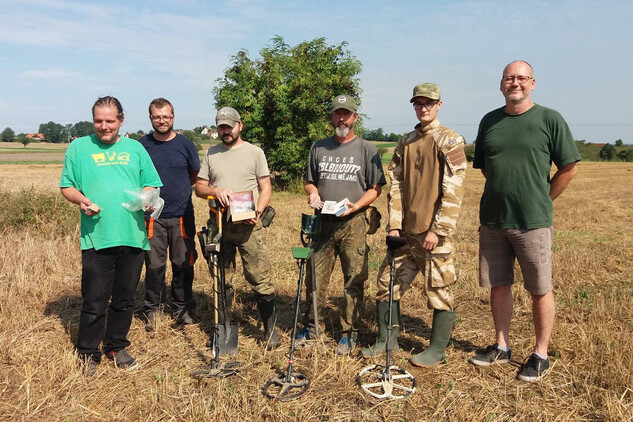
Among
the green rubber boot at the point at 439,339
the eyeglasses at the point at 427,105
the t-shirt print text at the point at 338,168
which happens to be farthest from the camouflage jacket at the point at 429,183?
the green rubber boot at the point at 439,339

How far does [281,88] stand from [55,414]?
55.3ft

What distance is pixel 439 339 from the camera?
166 inches

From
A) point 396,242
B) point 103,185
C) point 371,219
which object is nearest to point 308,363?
point 396,242

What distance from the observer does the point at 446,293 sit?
413cm

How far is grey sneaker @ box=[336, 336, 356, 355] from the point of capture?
174 inches

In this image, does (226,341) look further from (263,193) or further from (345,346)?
(263,193)

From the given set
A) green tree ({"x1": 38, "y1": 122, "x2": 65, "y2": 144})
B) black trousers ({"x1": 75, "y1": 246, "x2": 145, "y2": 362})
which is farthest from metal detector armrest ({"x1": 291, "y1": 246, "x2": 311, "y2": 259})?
green tree ({"x1": 38, "y1": 122, "x2": 65, "y2": 144})

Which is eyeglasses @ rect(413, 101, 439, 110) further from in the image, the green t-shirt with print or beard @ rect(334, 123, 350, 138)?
the green t-shirt with print

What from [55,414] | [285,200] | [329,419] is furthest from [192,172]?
[285,200]

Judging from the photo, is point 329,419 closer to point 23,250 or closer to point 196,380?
point 196,380

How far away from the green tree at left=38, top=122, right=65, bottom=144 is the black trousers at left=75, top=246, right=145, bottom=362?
392 feet

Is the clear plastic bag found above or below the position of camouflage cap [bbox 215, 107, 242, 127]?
below

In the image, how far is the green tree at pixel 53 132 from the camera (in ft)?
363

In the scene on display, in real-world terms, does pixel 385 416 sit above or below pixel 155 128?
below
